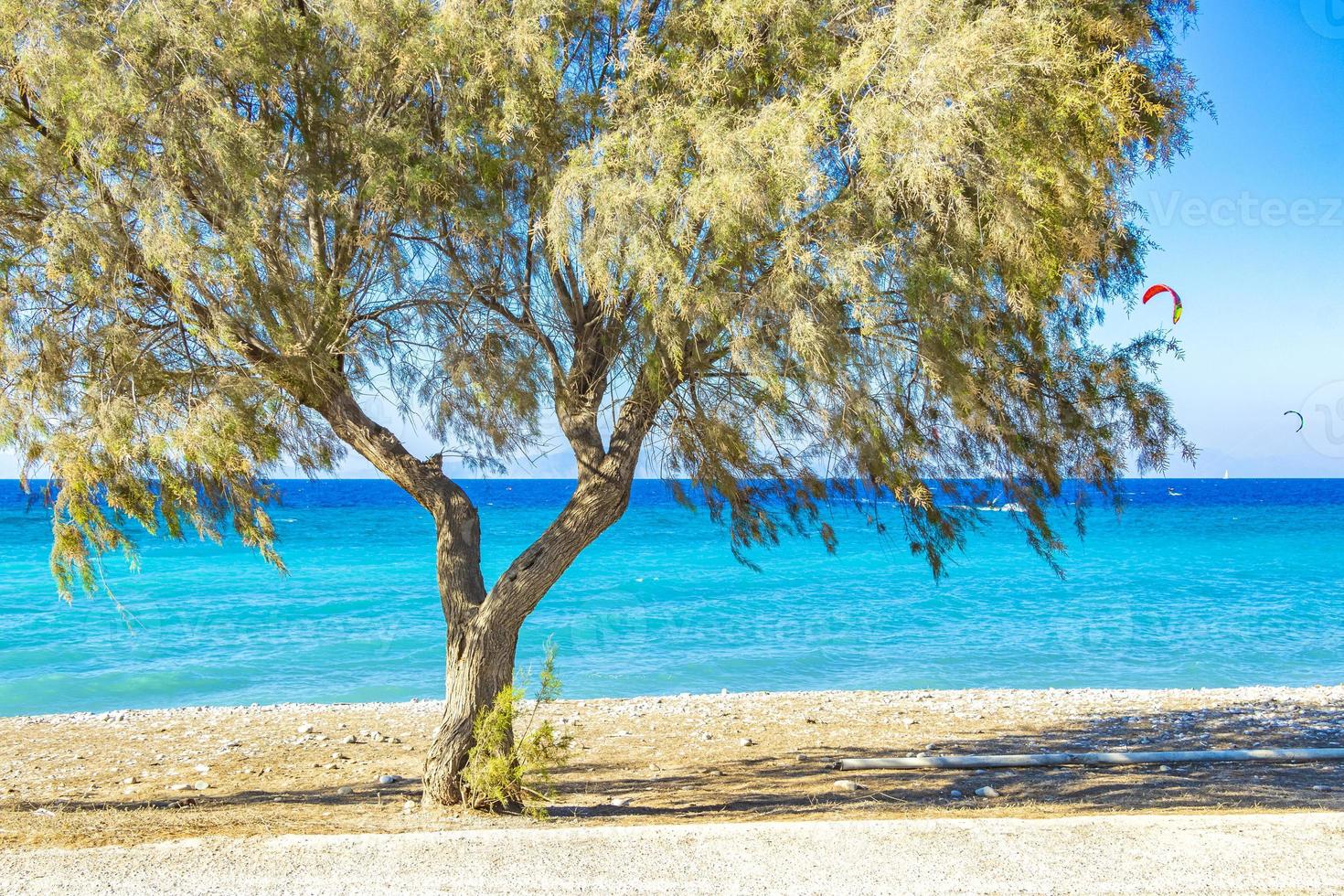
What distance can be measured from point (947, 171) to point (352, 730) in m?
8.36

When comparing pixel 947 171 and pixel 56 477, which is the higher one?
pixel 947 171

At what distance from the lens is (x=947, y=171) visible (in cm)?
404

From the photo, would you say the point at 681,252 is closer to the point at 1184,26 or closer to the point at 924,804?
the point at 1184,26

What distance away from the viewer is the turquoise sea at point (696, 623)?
1414 cm

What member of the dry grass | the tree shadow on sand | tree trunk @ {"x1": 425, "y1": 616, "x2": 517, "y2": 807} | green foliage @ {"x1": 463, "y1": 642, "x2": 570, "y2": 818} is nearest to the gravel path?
the dry grass

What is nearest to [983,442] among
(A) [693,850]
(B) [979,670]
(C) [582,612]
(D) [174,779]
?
(A) [693,850]

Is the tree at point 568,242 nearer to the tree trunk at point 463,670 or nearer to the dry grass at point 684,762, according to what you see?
the tree trunk at point 463,670

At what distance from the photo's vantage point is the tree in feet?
14.4

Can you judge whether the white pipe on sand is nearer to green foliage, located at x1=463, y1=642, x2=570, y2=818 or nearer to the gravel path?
green foliage, located at x1=463, y1=642, x2=570, y2=818

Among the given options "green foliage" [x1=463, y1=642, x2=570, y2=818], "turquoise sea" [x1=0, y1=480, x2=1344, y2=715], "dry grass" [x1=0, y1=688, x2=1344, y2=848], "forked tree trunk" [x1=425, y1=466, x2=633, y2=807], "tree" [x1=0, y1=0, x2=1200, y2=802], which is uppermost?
"tree" [x1=0, y1=0, x2=1200, y2=802]

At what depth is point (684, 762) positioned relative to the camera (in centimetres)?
823

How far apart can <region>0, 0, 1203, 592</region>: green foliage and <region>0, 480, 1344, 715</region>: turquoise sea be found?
1.51m

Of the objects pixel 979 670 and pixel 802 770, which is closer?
pixel 802 770

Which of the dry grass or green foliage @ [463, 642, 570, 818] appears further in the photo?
the dry grass
